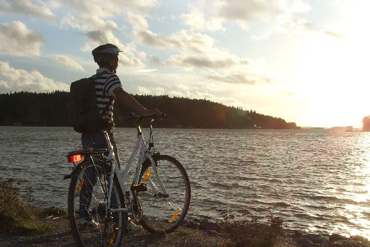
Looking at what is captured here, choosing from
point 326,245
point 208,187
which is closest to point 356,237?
point 326,245

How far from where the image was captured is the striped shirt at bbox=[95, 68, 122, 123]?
19.8ft

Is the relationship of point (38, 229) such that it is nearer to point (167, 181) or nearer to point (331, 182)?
point (167, 181)

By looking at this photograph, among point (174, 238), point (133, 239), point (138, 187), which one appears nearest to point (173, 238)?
point (174, 238)

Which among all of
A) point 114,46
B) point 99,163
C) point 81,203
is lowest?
point 81,203

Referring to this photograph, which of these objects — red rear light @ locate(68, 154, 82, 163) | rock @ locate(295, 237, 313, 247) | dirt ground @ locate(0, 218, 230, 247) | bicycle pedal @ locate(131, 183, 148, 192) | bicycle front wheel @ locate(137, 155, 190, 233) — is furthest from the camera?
rock @ locate(295, 237, 313, 247)

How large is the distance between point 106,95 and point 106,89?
4.7 inches

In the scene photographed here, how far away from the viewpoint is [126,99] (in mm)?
5941

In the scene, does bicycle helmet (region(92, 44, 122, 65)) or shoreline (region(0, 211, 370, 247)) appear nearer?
bicycle helmet (region(92, 44, 122, 65))

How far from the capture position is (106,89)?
6.07 metres

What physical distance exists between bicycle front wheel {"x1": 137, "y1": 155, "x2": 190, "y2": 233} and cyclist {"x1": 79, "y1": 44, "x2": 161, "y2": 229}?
96cm

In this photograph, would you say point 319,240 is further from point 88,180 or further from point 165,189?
point 88,180

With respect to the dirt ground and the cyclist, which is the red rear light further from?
the dirt ground

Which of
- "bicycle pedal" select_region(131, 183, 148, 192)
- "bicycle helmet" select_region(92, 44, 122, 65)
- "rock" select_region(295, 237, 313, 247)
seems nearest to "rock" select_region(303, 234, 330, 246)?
"rock" select_region(295, 237, 313, 247)

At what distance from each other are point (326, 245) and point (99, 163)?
20.5ft
